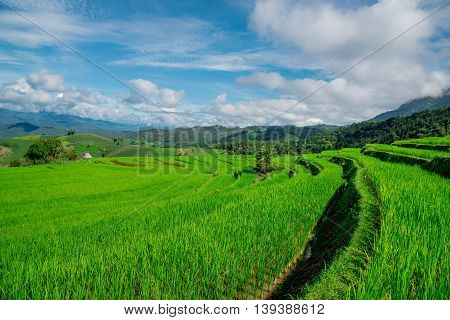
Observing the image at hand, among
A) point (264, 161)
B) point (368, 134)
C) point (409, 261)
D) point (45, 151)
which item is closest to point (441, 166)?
point (409, 261)

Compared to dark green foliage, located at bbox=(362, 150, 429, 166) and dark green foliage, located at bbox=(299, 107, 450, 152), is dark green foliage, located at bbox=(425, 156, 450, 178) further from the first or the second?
dark green foliage, located at bbox=(299, 107, 450, 152)

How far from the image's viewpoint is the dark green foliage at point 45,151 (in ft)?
204

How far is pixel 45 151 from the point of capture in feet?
204

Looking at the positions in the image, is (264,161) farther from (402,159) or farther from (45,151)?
(45,151)

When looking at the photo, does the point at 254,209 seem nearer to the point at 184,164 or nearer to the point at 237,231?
the point at 237,231

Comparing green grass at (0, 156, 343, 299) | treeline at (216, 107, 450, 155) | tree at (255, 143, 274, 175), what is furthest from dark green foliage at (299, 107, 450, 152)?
green grass at (0, 156, 343, 299)

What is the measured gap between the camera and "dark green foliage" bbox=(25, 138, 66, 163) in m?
62.2

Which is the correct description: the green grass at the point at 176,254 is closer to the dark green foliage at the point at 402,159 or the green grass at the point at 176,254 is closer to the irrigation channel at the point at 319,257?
the irrigation channel at the point at 319,257

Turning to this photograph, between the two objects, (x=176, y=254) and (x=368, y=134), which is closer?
(x=176, y=254)

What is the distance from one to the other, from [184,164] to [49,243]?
151ft

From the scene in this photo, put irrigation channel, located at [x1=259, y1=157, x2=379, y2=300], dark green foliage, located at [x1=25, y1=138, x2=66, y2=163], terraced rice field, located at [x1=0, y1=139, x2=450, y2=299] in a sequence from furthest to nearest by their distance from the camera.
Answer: dark green foliage, located at [x1=25, y1=138, x2=66, y2=163], irrigation channel, located at [x1=259, y1=157, x2=379, y2=300], terraced rice field, located at [x1=0, y1=139, x2=450, y2=299]

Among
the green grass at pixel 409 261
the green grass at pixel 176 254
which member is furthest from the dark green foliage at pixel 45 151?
the green grass at pixel 409 261

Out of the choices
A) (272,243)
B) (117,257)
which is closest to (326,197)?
(272,243)

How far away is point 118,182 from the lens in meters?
23.7
